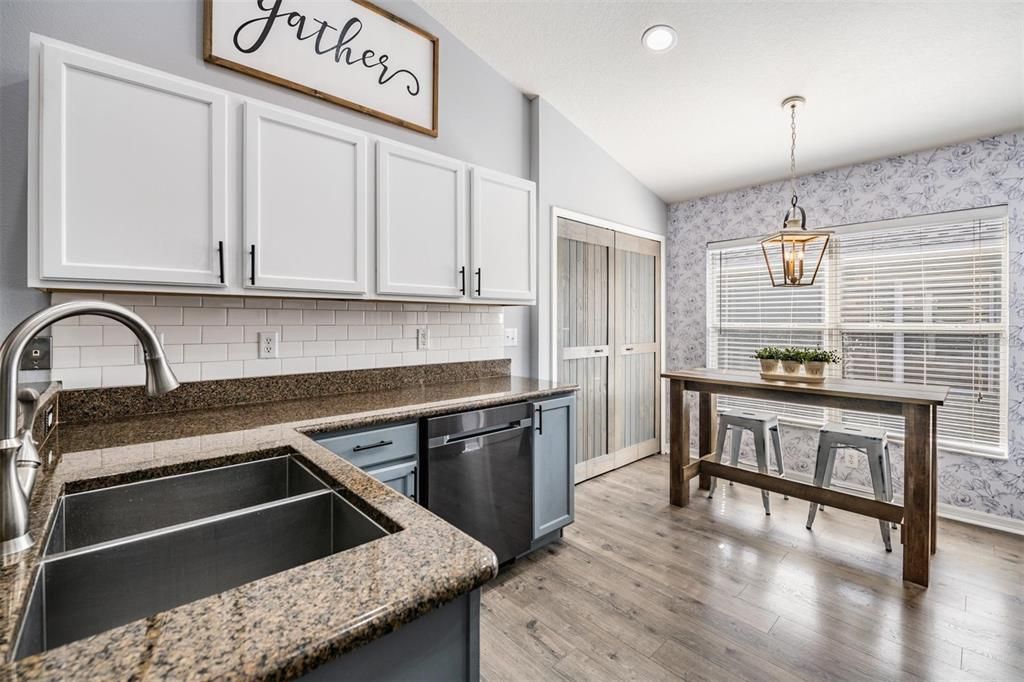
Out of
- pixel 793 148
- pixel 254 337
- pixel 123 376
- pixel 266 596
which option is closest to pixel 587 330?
pixel 793 148

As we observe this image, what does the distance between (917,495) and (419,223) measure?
2.94 metres

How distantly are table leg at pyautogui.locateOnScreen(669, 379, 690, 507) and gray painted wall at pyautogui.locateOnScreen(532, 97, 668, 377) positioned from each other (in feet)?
3.12

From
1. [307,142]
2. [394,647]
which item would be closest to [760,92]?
[307,142]

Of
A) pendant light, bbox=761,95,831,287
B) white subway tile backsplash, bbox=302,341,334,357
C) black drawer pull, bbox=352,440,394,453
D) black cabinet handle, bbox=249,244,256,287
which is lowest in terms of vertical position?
black drawer pull, bbox=352,440,394,453

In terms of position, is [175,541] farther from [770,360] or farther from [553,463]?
[770,360]

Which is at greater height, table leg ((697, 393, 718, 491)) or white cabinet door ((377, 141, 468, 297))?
white cabinet door ((377, 141, 468, 297))

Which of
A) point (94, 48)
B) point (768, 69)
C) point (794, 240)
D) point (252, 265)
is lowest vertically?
point (252, 265)

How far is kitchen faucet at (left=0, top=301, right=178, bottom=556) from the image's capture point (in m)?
0.71

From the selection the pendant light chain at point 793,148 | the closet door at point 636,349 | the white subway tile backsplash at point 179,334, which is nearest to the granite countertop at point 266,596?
the white subway tile backsplash at point 179,334

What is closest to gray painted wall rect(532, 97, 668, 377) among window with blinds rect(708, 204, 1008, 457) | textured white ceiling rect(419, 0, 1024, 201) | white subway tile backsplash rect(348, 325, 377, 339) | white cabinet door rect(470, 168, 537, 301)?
textured white ceiling rect(419, 0, 1024, 201)

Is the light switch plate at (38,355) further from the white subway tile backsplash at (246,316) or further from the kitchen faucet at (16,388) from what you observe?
the kitchen faucet at (16,388)

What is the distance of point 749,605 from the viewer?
2213 mm

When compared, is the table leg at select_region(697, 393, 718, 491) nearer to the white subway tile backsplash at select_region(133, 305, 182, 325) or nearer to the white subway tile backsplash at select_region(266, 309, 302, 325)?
the white subway tile backsplash at select_region(266, 309, 302, 325)

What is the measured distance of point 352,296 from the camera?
2.20 m
